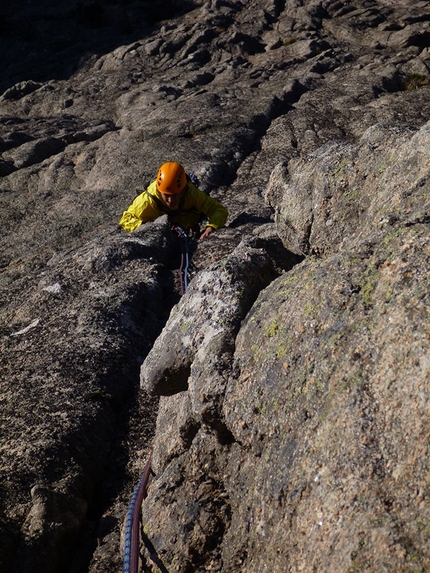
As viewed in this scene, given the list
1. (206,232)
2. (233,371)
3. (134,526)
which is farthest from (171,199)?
(134,526)

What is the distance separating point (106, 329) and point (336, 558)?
269 inches


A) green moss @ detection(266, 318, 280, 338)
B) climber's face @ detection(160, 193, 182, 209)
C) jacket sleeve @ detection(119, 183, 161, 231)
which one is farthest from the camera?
jacket sleeve @ detection(119, 183, 161, 231)

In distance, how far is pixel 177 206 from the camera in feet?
44.2

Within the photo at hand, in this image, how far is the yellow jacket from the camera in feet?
43.6

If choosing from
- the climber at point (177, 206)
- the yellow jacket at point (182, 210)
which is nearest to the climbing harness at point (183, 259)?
the climber at point (177, 206)

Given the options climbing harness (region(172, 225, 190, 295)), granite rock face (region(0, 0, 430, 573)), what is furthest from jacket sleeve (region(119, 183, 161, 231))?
climbing harness (region(172, 225, 190, 295))

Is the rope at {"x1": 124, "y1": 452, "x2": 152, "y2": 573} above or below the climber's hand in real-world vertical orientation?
above

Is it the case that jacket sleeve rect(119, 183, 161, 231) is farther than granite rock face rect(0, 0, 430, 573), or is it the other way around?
jacket sleeve rect(119, 183, 161, 231)

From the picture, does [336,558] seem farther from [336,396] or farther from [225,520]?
[225,520]

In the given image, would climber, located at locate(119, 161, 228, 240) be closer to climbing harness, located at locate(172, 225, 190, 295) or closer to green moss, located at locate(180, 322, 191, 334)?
climbing harness, located at locate(172, 225, 190, 295)

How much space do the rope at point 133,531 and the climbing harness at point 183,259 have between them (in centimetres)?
445

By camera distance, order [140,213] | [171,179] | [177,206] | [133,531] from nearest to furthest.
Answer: [133,531] < [171,179] < [177,206] < [140,213]

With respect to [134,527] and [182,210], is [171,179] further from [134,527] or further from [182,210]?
[134,527]

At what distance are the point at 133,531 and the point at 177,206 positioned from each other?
8.71 meters
